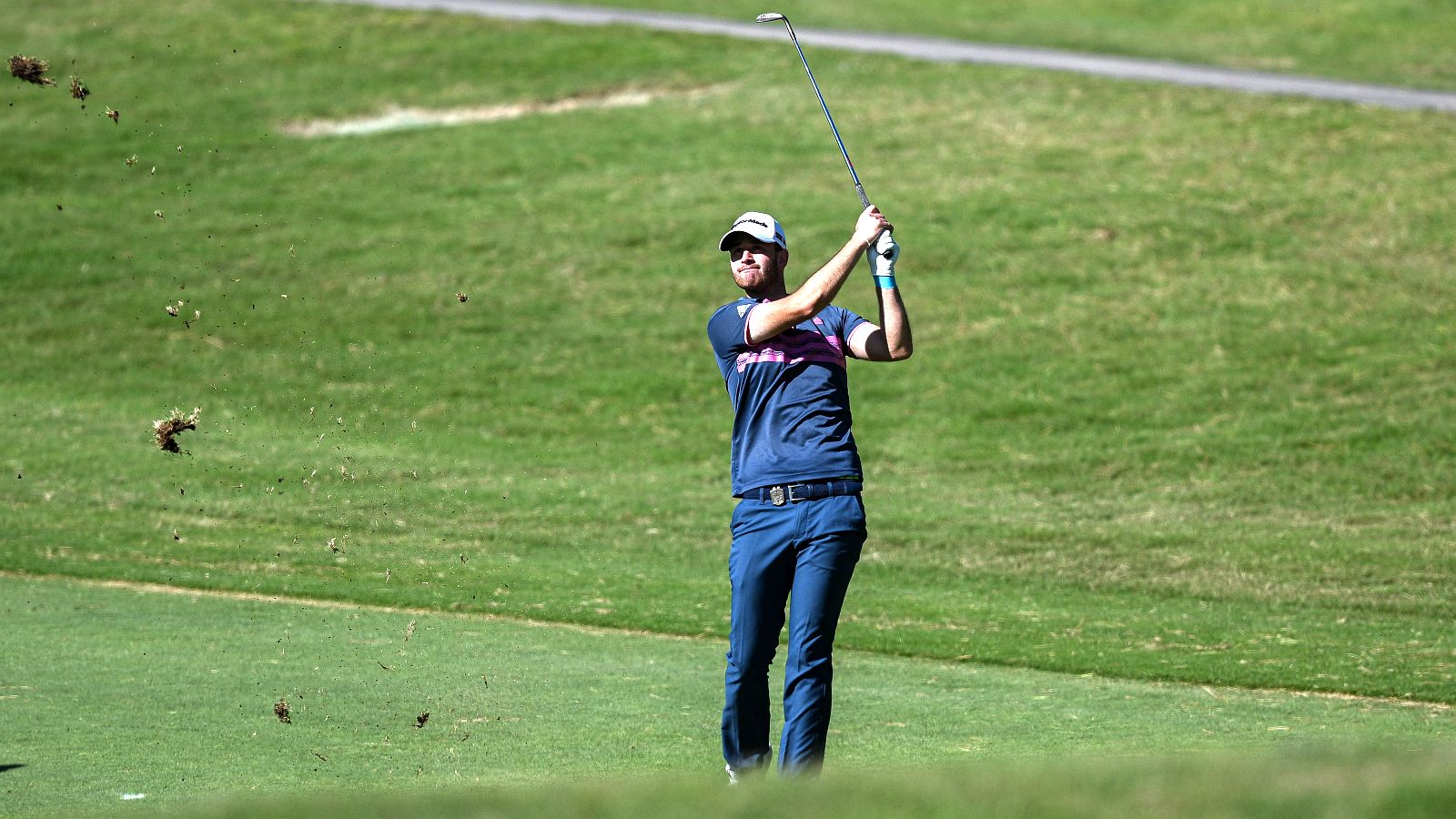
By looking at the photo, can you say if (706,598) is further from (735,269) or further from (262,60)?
(262,60)

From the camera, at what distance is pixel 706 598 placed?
1328cm

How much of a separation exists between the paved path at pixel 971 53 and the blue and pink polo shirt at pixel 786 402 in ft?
79.6

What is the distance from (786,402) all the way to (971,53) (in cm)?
2759

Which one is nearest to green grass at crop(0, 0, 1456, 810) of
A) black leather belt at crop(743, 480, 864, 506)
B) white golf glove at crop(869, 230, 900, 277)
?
black leather belt at crop(743, 480, 864, 506)

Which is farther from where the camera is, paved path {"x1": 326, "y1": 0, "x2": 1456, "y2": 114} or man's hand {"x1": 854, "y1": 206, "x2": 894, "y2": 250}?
paved path {"x1": 326, "y1": 0, "x2": 1456, "y2": 114}

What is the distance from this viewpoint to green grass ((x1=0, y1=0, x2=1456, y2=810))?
45.5 ft

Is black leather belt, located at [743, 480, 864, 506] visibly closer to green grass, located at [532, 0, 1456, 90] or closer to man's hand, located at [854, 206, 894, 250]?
man's hand, located at [854, 206, 894, 250]

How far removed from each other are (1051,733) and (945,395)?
12.4m

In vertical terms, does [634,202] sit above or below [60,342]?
above

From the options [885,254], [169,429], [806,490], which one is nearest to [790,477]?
[806,490]

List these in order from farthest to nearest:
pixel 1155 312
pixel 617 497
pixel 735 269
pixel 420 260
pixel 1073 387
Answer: pixel 420 260
pixel 1155 312
pixel 1073 387
pixel 617 497
pixel 735 269

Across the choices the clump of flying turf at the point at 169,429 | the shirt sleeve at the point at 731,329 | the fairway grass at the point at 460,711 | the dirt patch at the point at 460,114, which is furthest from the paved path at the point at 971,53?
the shirt sleeve at the point at 731,329

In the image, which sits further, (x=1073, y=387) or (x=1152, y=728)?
(x=1073, y=387)

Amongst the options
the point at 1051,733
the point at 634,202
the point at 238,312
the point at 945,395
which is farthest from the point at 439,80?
the point at 1051,733
